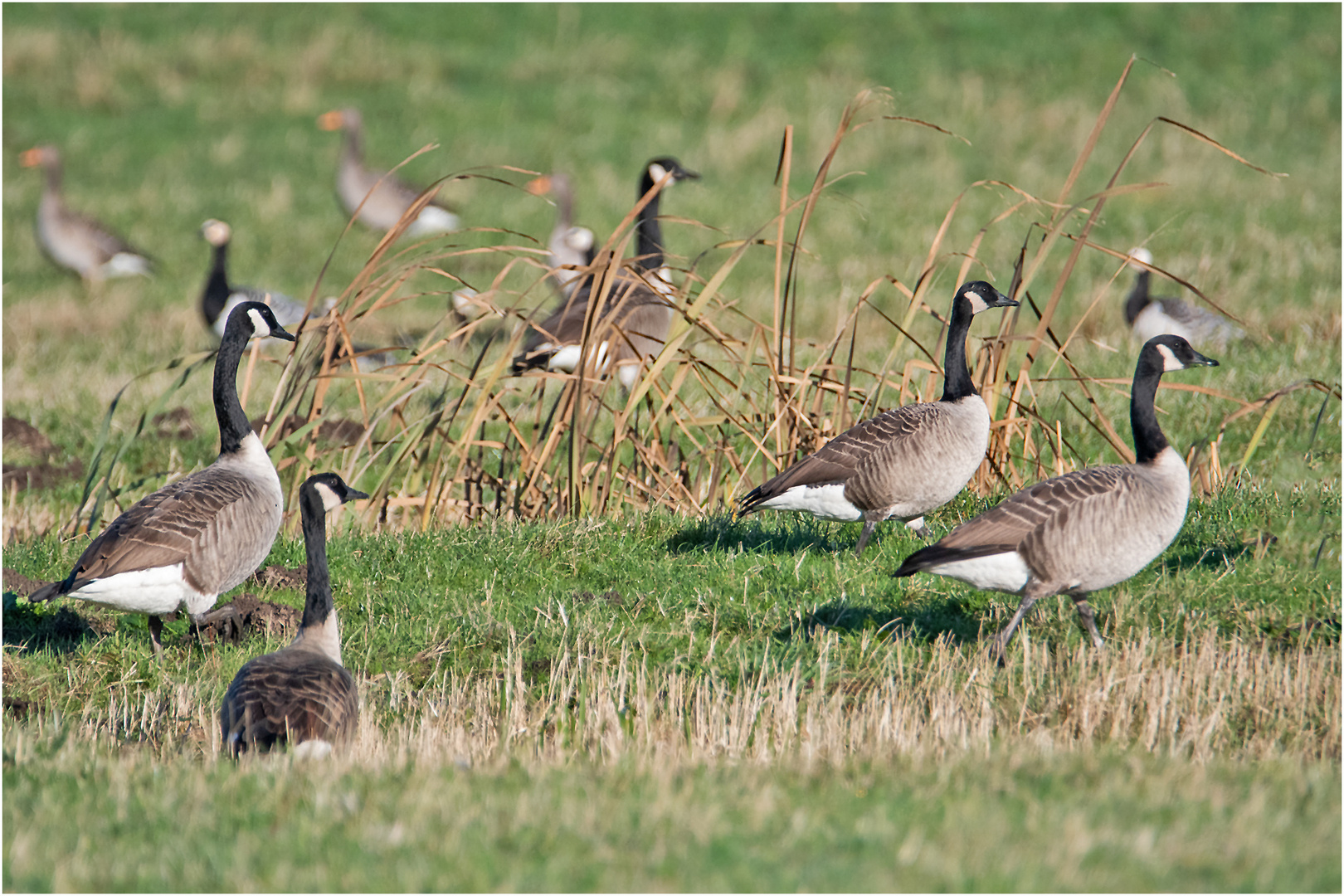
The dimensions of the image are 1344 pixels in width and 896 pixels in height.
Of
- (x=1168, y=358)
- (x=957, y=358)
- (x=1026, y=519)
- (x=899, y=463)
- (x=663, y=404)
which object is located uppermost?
(x=663, y=404)

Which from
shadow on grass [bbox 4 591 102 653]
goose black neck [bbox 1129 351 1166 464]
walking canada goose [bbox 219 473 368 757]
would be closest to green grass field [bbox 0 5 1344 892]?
shadow on grass [bbox 4 591 102 653]

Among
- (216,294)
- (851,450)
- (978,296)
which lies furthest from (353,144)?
(851,450)

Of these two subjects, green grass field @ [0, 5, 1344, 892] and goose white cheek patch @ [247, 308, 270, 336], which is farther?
goose white cheek patch @ [247, 308, 270, 336]

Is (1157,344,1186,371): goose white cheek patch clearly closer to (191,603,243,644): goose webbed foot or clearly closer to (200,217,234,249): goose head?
(191,603,243,644): goose webbed foot

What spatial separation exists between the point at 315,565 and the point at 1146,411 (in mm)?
4377

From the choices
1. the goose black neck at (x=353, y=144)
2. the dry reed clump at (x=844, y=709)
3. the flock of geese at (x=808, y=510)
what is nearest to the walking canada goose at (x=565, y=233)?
the goose black neck at (x=353, y=144)

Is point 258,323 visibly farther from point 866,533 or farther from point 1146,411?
point 1146,411

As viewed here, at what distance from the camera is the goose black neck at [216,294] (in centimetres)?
1628

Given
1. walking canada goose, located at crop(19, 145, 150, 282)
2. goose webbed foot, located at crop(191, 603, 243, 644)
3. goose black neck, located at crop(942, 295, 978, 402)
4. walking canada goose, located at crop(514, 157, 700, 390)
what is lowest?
goose webbed foot, located at crop(191, 603, 243, 644)

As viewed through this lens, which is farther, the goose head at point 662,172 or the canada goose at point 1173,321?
the canada goose at point 1173,321

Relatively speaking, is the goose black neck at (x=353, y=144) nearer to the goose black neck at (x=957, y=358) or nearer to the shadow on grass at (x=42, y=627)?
the shadow on grass at (x=42, y=627)

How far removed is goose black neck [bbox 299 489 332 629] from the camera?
6.51 m

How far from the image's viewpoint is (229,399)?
315 inches

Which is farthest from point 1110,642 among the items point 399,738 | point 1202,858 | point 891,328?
point 891,328
